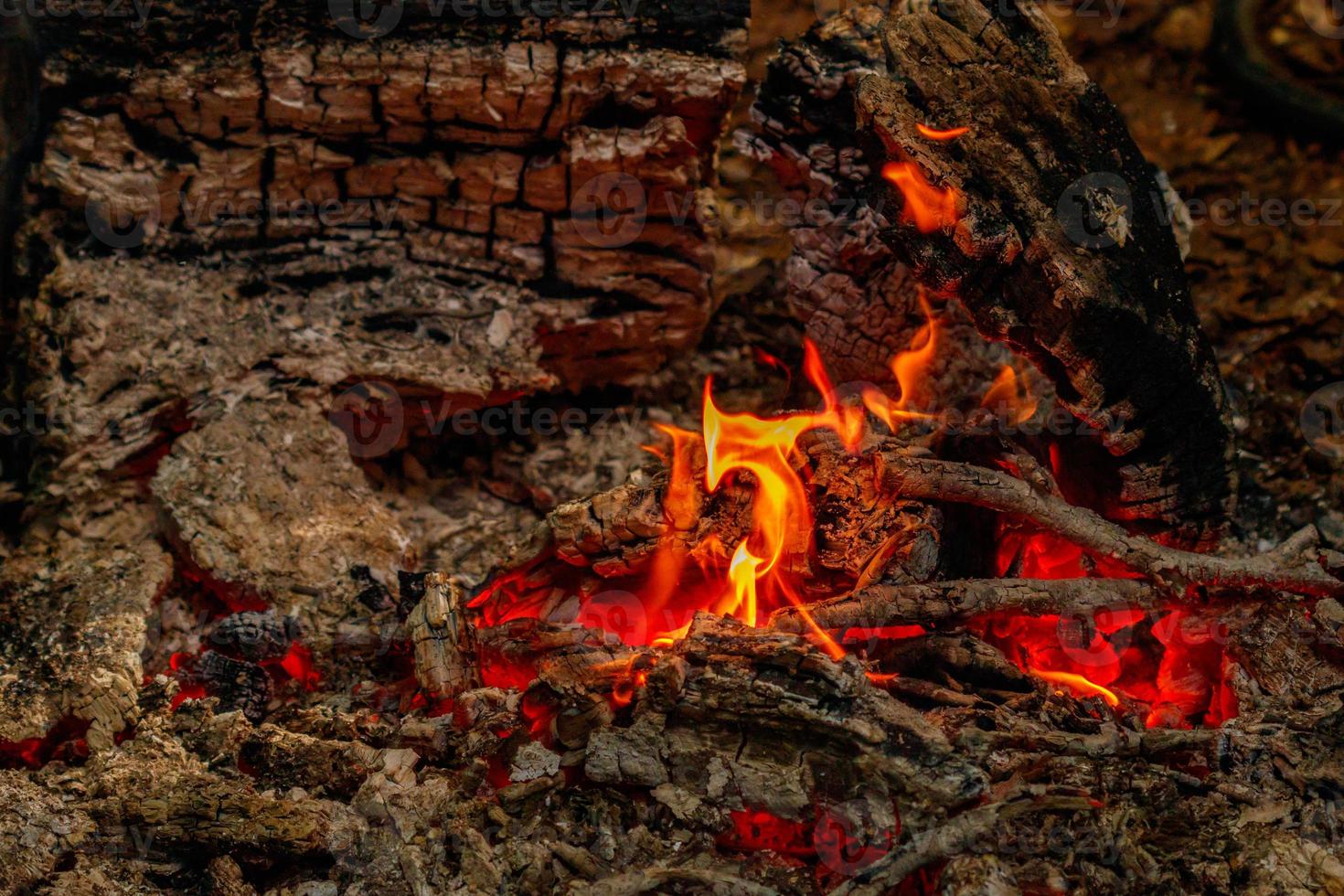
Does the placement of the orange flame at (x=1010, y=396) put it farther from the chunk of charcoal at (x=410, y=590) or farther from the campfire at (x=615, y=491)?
the chunk of charcoal at (x=410, y=590)

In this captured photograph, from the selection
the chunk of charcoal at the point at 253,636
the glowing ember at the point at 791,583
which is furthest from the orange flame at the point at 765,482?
the chunk of charcoal at the point at 253,636

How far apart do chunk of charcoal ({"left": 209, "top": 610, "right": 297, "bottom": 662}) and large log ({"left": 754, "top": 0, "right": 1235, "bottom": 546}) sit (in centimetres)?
227

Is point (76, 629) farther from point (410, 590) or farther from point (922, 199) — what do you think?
point (922, 199)

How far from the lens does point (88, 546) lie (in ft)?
13.7

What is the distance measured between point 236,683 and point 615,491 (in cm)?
130

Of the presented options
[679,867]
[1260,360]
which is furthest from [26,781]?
[1260,360]

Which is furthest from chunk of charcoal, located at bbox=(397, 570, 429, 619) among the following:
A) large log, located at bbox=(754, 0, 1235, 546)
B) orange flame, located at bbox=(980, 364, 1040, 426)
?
orange flame, located at bbox=(980, 364, 1040, 426)

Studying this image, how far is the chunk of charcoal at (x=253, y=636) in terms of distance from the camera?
3.84 m

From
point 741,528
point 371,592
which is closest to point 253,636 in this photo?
point 371,592

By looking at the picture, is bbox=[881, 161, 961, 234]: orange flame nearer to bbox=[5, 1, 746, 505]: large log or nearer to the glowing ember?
the glowing ember

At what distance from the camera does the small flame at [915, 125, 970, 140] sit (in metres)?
3.46

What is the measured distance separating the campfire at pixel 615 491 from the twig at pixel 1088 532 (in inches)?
0.6

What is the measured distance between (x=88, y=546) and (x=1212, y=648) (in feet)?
12.2

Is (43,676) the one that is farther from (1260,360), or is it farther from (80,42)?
(1260,360)
